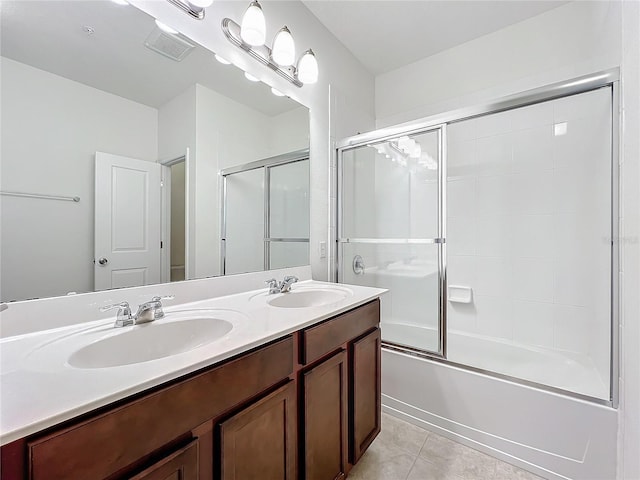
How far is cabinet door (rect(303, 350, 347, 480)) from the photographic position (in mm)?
1014

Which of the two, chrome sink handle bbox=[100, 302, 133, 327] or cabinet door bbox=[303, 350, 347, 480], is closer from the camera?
chrome sink handle bbox=[100, 302, 133, 327]

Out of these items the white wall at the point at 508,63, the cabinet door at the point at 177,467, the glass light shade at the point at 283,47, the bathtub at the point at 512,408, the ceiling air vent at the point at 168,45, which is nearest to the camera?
the cabinet door at the point at 177,467

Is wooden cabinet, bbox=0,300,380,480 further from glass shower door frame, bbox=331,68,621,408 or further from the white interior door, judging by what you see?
glass shower door frame, bbox=331,68,621,408

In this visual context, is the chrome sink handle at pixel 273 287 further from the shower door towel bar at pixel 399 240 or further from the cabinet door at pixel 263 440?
the shower door towel bar at pixel 399 240

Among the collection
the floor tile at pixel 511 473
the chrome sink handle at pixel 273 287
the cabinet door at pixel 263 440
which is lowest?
the floor tile at pixel 511 473

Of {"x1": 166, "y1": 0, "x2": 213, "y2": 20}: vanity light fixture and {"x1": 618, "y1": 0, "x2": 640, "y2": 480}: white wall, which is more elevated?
{"x1": 166, "y1": 0, "x2": 213, "y2": 20}: vanity light fixture

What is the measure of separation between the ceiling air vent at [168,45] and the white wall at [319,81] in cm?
5

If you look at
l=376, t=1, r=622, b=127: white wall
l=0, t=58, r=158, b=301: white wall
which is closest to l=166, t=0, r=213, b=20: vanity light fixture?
l=0, t=58, r=158, b=301: white wall

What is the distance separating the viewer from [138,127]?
44.1 inches

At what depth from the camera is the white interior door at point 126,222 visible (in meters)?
1.03

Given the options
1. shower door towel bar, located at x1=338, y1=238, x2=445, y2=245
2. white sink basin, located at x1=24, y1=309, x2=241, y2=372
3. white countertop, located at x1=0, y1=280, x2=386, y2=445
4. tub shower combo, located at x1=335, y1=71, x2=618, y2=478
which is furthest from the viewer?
shower door towel bar, located at x1=338, y1=238, x2=445, y2=245

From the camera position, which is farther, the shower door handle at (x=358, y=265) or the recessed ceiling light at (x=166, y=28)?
the shower door handle at (x=358, y=265)

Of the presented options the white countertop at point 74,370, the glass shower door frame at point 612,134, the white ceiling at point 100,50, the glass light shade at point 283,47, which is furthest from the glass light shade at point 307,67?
the white countertop at point 74,370

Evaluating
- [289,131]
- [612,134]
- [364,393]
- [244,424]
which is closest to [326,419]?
[364,393]
